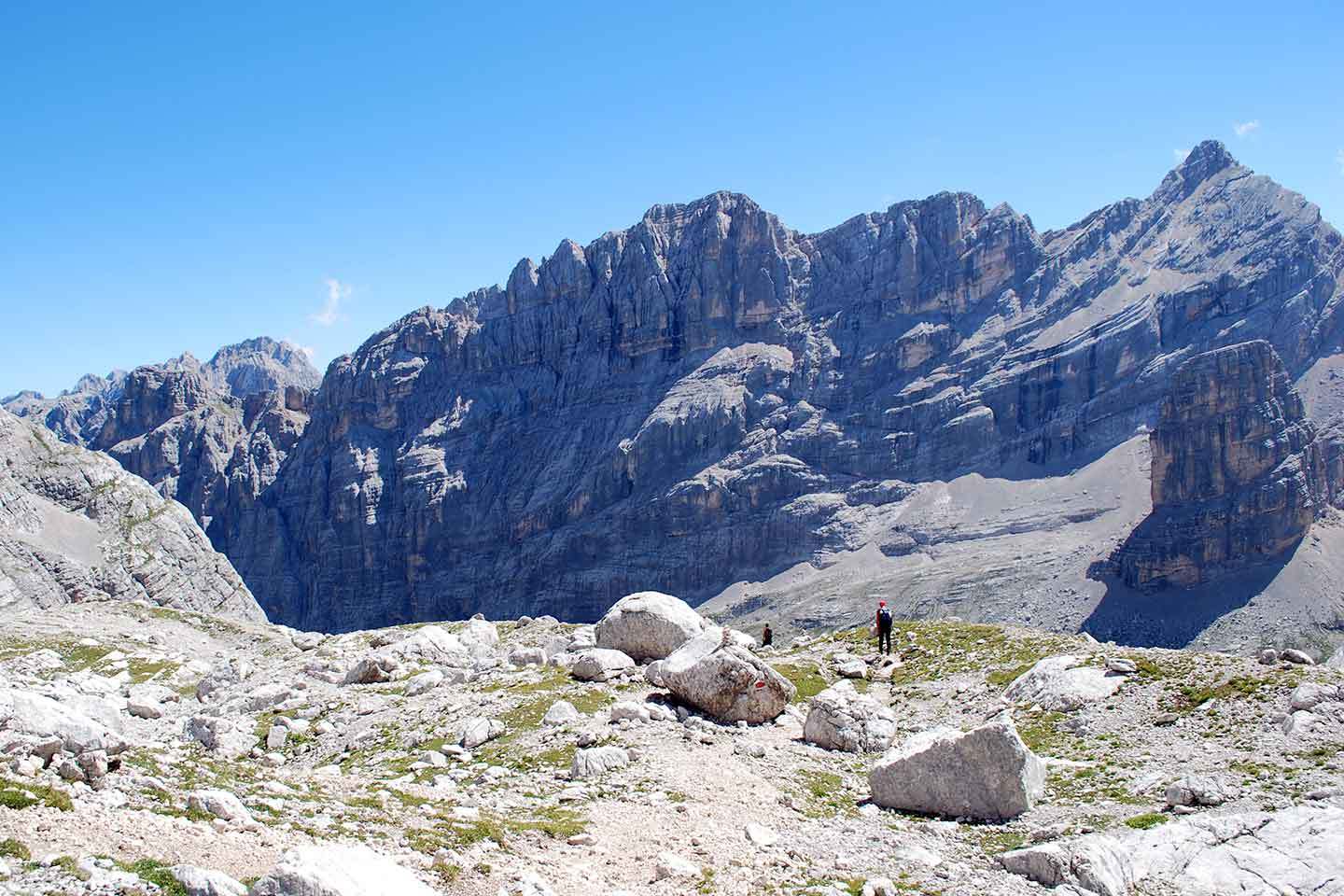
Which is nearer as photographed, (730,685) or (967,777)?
(967,777)

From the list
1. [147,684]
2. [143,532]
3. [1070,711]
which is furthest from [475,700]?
[143,532]

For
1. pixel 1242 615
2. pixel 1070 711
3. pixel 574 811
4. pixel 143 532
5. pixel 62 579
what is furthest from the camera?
pixel 1242 615

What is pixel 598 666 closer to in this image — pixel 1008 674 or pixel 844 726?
pixel 844 726

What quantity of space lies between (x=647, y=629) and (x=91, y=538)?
351 ft

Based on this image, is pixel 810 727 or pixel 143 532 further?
pixel 143 532

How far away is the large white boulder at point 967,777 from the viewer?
23.1m

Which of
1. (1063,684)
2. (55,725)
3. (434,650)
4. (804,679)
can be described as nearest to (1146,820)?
(1063,684)

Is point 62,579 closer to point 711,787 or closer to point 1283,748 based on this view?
point 711,787

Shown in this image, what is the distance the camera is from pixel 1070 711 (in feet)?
102

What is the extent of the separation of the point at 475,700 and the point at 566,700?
3.63 m

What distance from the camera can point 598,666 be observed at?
3691cm

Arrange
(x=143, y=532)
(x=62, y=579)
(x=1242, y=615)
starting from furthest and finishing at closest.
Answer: (x=1242, y=615), (x=143, y=532), (x=62, y=579)

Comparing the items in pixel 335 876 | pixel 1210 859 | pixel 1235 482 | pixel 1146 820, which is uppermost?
pixel 1235 482

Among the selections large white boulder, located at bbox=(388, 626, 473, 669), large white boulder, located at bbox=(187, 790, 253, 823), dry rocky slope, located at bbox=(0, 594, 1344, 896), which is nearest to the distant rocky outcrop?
large white boulder, located at bbox=(388, 626, 473, 669)
